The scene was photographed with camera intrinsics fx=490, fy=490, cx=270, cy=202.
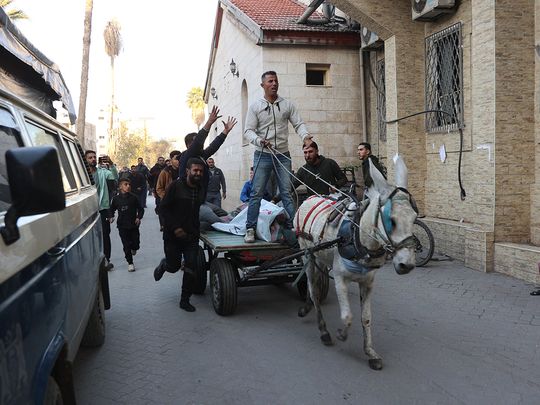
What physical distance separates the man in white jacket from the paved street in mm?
1371

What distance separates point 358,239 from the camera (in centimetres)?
418

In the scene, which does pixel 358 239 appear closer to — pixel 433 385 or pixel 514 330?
pixel 433 385

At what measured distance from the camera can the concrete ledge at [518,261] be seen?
6984mm

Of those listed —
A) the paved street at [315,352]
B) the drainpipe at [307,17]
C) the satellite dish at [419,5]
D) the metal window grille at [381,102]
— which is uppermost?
the drainpipe at [307,17]

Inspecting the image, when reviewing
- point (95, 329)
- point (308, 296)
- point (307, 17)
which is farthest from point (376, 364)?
point (307, 17)

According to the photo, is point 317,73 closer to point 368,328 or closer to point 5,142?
point 368,328

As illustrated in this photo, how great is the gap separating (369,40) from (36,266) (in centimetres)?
1131

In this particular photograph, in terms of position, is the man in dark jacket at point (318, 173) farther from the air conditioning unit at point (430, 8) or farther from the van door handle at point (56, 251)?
the van door handle at point (56, 251)

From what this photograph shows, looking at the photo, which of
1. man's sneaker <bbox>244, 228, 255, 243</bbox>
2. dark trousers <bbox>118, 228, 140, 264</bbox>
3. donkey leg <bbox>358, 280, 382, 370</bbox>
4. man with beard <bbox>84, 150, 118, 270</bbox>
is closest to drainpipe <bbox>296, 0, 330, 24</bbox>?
man with beard <bbox>84, 150, 118, 270</bbox>

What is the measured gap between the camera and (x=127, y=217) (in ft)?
28.6

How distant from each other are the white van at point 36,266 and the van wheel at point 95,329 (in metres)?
1.12

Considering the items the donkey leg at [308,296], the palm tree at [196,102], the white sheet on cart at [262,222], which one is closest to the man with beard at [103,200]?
the white sheet on cart at [262,222]

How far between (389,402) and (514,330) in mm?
2299

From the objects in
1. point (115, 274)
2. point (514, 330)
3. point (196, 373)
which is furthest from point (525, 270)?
point (115, 274)
